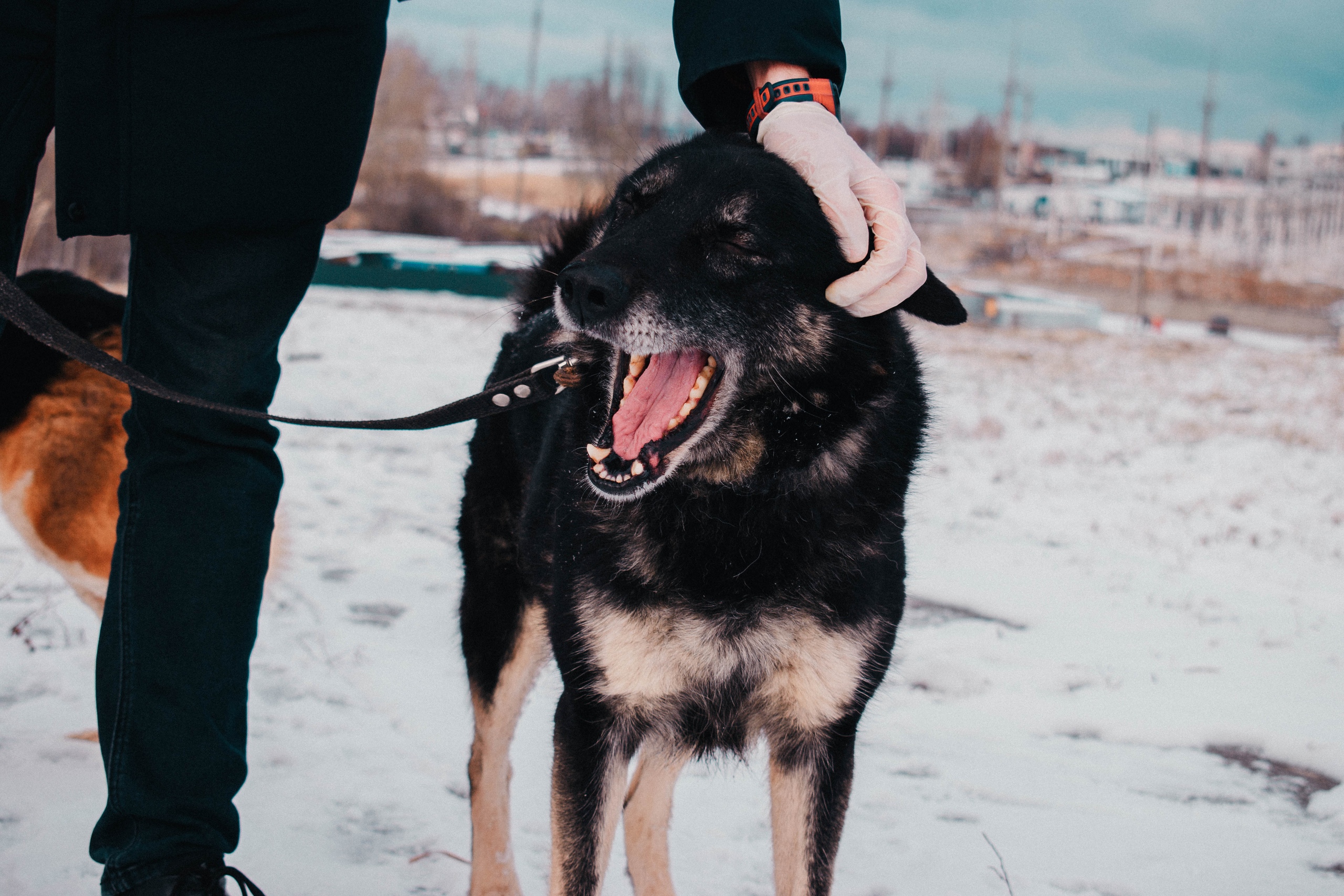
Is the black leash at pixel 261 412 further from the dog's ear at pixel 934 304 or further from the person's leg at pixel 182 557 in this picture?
the dog's ear at pixel 934 304

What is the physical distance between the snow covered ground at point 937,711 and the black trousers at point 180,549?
1.32 feet

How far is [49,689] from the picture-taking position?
2588mm

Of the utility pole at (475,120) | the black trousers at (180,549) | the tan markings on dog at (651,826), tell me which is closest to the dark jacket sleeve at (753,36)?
the black trousers at (180,549)

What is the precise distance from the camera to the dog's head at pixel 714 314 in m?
1.54

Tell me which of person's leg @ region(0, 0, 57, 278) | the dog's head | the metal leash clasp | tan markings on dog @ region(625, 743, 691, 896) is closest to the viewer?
person's leg @ region(0, 0, 57, 278)

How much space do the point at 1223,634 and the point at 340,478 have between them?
408 centimetres

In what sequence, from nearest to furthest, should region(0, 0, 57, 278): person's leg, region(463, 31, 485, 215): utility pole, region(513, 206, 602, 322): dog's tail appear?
region(0, 0, 57, 278): person's leg, region(513, 206, 602, 322): dog's tail, region(463, 31, 485, 215): utility pole

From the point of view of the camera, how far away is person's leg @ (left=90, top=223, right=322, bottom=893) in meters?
1.56

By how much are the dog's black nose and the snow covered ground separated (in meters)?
0.64

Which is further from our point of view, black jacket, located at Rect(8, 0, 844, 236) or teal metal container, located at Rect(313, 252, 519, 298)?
teal metal container, located at Rect(313, 252, 519, 298)

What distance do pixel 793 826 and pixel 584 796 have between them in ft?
1.26

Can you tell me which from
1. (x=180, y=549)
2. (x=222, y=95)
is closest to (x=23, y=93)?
(x=222, y=95)

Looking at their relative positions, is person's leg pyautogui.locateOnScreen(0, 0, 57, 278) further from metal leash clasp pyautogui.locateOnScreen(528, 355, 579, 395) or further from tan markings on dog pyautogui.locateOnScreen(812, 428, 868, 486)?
tan markings on dog pyautogui.locateOnScreen(812, 428, 868, 486)

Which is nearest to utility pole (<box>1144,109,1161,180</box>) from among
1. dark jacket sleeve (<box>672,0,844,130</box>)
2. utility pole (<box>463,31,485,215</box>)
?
utility pole (<box>463,31,485,215</box>)
